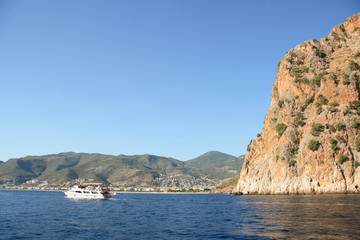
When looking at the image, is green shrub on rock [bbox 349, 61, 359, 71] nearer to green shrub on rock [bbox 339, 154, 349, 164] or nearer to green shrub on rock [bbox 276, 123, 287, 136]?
green shrub on rock [bbox 276, 123, 287, 136]

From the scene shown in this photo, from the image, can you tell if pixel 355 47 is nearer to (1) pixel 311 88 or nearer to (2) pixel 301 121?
(1) pixel 311 88

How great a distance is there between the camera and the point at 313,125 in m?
104

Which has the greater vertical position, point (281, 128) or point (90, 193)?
point (281, 128)

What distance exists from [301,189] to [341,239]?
82.5 metres

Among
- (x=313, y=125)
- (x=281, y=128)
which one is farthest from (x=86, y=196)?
(x=313, y=125)

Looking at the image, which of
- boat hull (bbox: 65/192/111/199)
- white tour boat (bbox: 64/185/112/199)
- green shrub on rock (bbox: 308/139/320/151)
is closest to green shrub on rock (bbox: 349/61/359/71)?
green shrub on rock (bbox: 308/139/320/151)

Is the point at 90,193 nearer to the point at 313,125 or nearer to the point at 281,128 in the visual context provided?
the point at 281,128

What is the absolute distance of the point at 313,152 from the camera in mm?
99062

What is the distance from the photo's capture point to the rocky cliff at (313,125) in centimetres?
9488

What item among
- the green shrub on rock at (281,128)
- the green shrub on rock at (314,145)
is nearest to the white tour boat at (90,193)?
the green shrub on rock at (281,128)

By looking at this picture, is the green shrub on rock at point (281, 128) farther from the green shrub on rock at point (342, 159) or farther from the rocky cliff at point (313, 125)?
the green shrub on rock at point (342, 159)

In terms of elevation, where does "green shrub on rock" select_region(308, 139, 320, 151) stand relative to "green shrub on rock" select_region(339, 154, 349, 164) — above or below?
above

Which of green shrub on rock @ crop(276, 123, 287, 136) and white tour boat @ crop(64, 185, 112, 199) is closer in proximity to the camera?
white tour boat @ crop(64, 185, 112, 199)

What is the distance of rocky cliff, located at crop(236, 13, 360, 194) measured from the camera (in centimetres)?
9488
